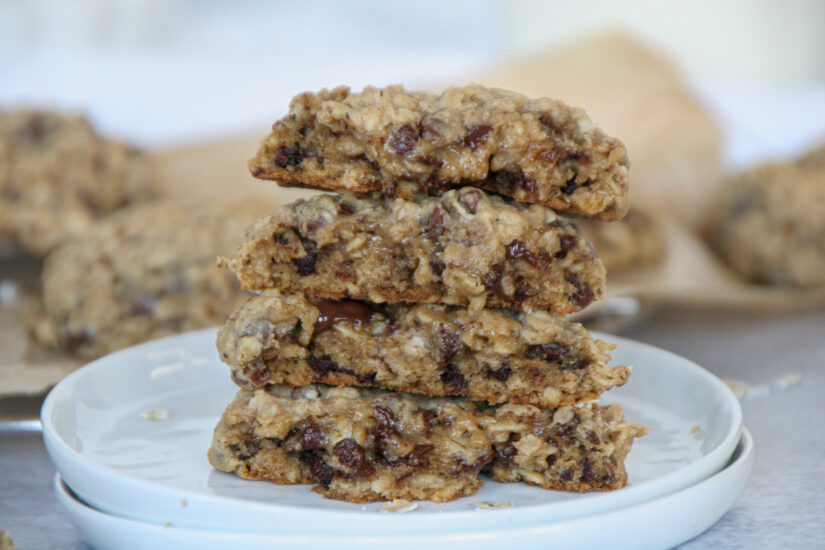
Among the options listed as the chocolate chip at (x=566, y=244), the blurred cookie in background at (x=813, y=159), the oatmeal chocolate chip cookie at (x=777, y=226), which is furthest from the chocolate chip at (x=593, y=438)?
the blurred cookie in background at (x=813, y=159)

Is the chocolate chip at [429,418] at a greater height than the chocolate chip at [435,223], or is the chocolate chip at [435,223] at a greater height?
the chocolate chip at [435,223]

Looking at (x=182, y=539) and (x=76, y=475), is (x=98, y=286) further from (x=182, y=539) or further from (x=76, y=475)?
(x=182, y=539)

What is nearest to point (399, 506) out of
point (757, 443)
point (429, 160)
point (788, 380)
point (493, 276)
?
point (493, 276)

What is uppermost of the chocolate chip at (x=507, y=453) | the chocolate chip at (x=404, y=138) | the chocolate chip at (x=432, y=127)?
the chocolate chip at (x=432, y=127)

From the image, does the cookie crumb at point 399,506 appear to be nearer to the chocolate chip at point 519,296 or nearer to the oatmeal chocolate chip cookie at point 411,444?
the oatmeal chocolate chip cookie at point 411,444

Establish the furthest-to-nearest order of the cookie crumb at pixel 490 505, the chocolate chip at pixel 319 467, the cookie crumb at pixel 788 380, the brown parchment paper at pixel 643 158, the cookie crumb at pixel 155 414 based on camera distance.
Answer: the brown parchment paper at pixel 643 158
the cookie crumb at pixel 788 380
the cookie crumb at pixel 155 414
the chocolate chip at pixel 319 467
the cookie crumb at pixel 490 505

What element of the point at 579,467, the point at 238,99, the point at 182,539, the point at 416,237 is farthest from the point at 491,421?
the point at 238,99

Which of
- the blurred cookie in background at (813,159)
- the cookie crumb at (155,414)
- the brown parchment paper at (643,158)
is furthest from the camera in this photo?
the blurred cookie in background at (813,159)
